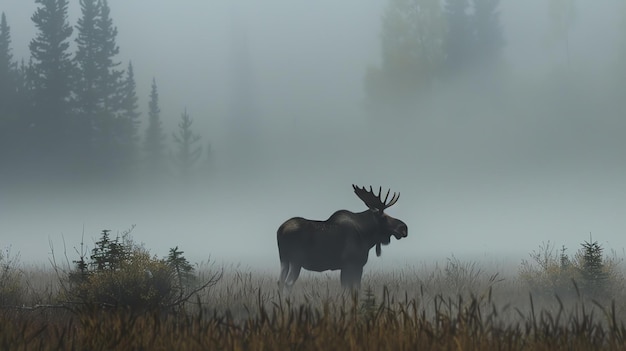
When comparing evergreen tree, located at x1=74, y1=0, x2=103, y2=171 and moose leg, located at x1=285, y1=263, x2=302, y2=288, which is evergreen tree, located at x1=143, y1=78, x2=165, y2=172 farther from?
moose leg, located at x1=285, y1=263, x2=302, y2=288

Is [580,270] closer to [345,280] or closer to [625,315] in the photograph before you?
[625,315]

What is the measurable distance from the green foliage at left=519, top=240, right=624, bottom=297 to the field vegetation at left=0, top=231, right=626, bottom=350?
25mm

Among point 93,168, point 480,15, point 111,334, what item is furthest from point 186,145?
point 111,334

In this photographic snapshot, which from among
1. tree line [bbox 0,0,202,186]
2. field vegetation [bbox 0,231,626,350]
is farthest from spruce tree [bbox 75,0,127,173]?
field vegetation [bbox 0,231,626,350]

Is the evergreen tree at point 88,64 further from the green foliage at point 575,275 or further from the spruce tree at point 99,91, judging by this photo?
the green foliage at point 575,275

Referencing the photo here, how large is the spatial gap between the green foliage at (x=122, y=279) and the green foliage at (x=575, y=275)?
6856 mm

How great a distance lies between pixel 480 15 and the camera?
55.2 metres

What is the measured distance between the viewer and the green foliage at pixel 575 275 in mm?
14117

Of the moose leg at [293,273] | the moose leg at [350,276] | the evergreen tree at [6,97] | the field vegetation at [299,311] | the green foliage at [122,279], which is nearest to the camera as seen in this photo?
the field vegetation at [299,311]

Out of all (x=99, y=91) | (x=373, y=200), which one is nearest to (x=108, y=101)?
(x=99, y=91)

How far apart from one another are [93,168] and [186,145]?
1239 cm

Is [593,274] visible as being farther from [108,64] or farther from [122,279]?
[108,64]

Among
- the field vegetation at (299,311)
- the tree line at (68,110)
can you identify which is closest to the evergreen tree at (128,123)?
the tree line at (68,110)

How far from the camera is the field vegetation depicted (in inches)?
231
